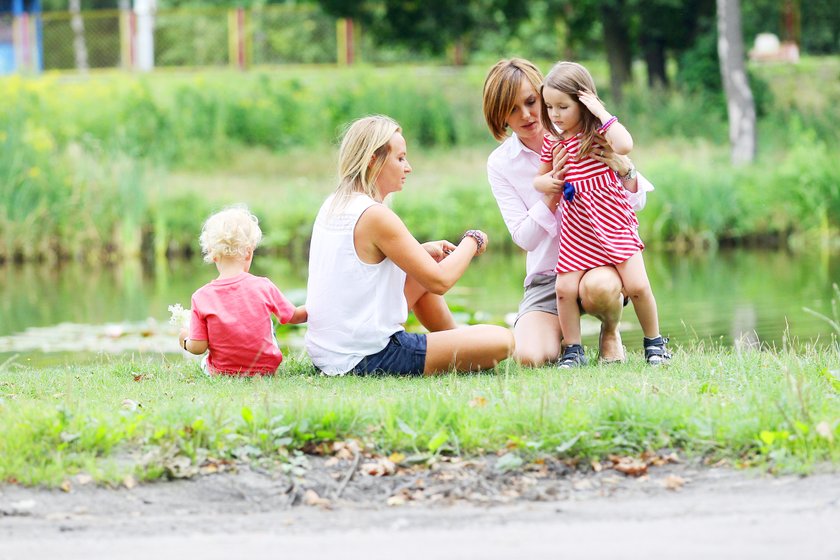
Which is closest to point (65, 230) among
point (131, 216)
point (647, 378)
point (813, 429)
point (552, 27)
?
point (131, 216)

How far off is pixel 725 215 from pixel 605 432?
42.8ft

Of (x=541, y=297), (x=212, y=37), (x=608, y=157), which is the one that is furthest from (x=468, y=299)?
(x=212, y=37)

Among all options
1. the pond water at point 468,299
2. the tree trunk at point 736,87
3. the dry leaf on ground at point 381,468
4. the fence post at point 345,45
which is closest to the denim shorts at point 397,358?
the dry leaf on ground at point 381,468

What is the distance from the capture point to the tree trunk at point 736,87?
20891 mm

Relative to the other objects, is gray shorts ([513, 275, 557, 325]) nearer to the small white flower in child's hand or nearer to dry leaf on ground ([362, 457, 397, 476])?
the small white flower in child's hand

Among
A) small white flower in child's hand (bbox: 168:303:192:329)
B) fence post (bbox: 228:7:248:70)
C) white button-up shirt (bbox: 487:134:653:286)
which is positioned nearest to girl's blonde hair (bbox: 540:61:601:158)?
white button-up shirt (bbox: 487:134:653:286)

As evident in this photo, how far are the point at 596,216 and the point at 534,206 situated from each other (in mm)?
376

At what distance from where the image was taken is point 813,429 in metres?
4.32

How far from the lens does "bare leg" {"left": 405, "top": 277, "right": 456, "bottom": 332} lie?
6.06 metres

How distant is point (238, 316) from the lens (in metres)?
5.66

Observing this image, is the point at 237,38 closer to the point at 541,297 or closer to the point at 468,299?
the point at 468,299

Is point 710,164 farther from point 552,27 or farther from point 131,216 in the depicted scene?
point 552,27

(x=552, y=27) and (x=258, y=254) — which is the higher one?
(x=552, y=27)

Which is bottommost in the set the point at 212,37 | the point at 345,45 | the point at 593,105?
the point at 593,105
